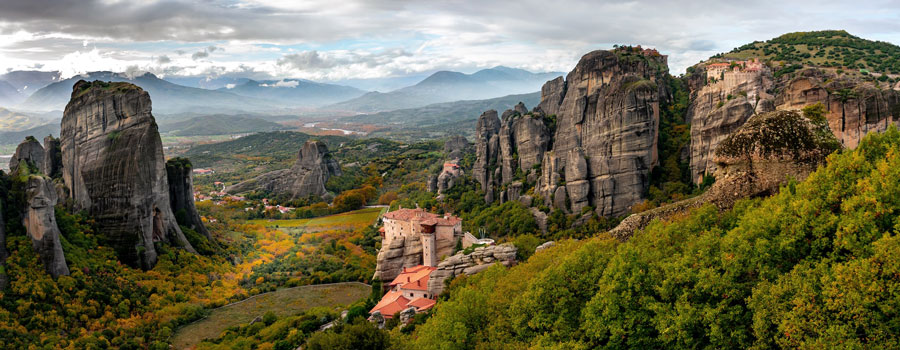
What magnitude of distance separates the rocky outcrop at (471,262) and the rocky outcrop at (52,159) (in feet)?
114

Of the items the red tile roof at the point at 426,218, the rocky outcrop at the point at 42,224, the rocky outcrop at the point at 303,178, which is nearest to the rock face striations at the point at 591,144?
the red tile roof at the point at 426,218

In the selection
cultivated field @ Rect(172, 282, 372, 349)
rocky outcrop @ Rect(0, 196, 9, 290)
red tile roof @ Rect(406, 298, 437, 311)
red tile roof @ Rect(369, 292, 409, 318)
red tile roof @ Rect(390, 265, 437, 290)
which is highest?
rocky outcrop @ Rect(0, 196, 9, 290)

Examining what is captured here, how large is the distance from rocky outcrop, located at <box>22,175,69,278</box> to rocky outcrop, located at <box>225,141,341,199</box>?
163 ft

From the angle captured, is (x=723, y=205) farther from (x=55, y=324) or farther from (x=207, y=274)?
(x=207, y=274)

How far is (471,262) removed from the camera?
30.0 meters

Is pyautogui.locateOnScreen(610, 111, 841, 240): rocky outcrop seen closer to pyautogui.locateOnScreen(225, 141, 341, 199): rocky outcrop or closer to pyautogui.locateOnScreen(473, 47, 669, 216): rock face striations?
pyautogui.locateOnScreen(473, 47, 669, 216): rock face striations

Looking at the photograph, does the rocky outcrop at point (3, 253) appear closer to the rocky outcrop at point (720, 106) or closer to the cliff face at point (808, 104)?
the cliff face at point (808, 104)

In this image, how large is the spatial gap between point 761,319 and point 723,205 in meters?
5.77

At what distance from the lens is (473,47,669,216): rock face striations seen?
43.5m

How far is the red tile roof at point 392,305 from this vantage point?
30.6 m

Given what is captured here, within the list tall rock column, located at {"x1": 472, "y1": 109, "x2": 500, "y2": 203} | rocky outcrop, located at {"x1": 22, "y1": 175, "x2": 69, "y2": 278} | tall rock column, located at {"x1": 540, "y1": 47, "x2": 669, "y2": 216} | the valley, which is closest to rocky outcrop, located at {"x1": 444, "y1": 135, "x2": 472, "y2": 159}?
the valley

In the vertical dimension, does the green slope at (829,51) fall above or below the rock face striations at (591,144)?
above

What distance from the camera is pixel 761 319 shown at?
9.88 metres

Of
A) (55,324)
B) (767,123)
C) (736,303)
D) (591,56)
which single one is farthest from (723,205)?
(591,56)
